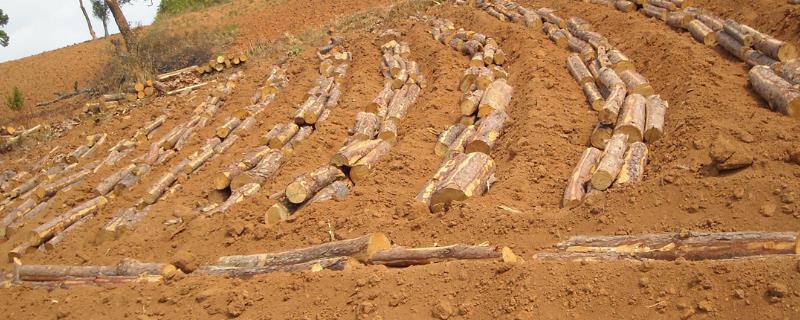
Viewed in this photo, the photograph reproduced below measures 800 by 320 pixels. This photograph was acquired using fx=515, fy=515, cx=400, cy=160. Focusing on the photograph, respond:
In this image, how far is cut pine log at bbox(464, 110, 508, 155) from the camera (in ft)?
23.7

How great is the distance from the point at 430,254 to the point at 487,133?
3111mm

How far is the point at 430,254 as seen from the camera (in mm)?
4766

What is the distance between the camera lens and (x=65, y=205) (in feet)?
29.9

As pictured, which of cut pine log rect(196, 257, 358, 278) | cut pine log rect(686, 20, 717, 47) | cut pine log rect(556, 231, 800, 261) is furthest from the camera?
cut pine log rect(686, 20, 717, 47)

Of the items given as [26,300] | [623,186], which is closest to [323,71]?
[26,300]

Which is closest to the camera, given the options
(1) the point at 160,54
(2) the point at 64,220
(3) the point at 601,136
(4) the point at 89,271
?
(4) the point at 89,271

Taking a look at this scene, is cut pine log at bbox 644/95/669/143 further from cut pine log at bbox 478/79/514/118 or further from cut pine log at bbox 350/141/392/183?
cut pine log at bbox 350/141/392/183

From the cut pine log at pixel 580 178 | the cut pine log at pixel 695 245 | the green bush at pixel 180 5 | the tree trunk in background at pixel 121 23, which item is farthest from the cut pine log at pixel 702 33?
the green bush at pixel 180 5

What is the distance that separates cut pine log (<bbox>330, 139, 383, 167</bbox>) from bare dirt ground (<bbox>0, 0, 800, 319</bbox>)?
0.36 meters

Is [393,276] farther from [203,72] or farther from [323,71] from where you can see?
[203,72]

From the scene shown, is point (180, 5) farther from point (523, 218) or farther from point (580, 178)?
point (523, 218)

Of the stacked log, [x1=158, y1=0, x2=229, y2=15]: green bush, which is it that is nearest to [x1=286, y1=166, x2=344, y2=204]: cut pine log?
the stacked log

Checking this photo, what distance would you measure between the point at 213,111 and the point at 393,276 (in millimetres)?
9047

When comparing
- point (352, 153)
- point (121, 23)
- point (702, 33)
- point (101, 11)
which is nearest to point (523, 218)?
point (352, 153)
